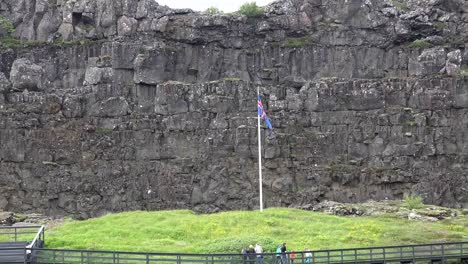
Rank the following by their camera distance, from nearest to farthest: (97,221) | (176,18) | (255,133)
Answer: (97,221)
(255,133)
(176,18)

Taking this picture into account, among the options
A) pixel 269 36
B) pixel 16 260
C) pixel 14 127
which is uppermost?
pixel 269 36

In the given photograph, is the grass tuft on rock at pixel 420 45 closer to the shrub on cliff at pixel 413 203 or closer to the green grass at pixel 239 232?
the shrub on cliff at pixel 413 203

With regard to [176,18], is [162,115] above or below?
below

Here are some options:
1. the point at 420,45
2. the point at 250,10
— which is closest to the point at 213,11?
the point at 250,10

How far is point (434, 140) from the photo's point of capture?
314 ft

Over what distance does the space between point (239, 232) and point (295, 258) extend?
483 inches

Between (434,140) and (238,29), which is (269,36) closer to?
(238,29)

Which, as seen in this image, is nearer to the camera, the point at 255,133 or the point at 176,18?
the point at 255,133

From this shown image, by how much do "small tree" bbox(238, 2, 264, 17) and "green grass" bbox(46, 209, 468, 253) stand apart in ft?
105

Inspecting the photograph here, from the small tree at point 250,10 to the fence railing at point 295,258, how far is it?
44.4 metres

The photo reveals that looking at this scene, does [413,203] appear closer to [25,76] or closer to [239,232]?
[239,232]

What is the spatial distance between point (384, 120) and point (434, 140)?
5079mm

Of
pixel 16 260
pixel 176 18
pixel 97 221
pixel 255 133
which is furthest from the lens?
pixel 176 18

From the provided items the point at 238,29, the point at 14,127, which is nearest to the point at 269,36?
the point at 238,29
